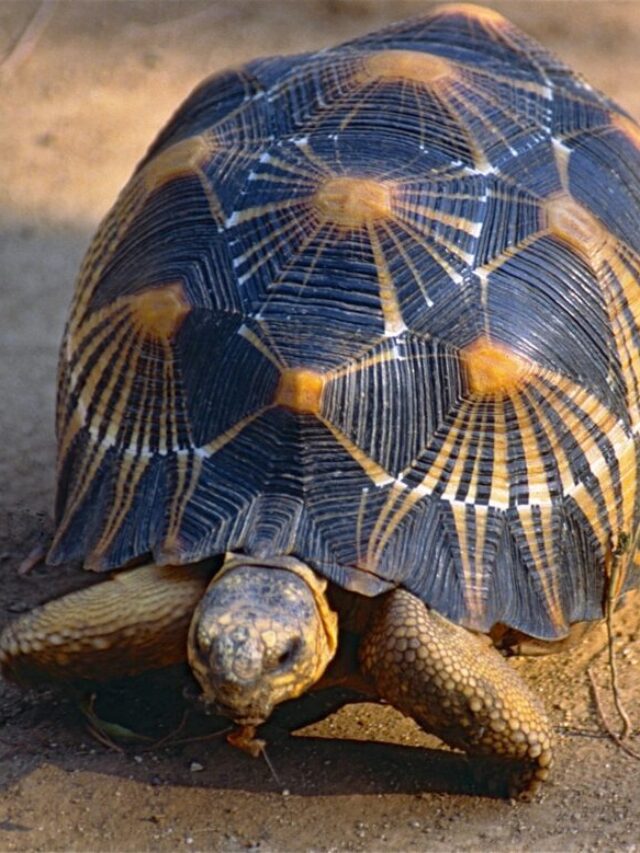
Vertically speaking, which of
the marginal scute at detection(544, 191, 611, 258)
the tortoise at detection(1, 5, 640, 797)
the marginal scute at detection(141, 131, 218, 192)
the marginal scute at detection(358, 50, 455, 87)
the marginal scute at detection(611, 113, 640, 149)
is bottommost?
the tortoise at detection(1, 5, 640, 797)

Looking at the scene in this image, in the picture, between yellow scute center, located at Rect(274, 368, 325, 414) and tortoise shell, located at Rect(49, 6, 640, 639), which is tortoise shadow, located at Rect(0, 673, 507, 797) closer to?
tortoise shell, located at Rect(49, 6, 640, 639)

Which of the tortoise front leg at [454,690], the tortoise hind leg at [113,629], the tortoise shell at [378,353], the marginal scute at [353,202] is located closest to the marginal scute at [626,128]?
the tortoise shell at [378,353]

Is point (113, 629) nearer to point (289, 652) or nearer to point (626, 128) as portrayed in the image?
point (289, 652)

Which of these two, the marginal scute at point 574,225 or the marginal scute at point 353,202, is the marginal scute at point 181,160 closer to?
the marginal scute at point 353,202

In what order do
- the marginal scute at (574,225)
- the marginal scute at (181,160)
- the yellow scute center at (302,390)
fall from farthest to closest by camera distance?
the marginal scute at (181,160) < the marginal scute at (574,225) < the yellow scute center at (302,390)

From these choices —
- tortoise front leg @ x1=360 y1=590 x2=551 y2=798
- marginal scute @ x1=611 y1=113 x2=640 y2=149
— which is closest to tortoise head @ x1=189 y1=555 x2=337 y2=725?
tortoise front leg @ x1=360 y1=590 x2=551 y2=798
